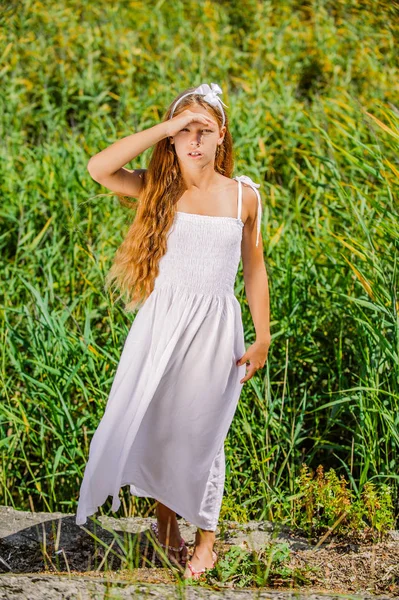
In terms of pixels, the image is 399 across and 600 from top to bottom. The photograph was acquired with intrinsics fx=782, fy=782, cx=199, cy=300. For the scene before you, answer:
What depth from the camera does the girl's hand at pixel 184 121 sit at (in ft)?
7.00

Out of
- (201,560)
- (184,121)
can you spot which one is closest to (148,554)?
(201,560)

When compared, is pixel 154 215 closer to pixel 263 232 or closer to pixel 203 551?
pixel 203 551

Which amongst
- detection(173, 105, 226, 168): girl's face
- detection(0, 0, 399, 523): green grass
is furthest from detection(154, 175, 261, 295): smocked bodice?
detection(0, 0, 399, 523): green grass

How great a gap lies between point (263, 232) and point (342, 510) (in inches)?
62.0

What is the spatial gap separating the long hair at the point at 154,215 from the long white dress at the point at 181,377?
0.03 m

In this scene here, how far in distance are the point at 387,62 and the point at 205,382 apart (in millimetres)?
5064

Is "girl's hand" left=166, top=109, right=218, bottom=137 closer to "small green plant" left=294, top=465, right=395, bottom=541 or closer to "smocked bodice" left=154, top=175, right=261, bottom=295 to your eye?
"smocked bodice" left=154, top=175, right=261, bottom=295

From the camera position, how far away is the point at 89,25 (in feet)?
23.3

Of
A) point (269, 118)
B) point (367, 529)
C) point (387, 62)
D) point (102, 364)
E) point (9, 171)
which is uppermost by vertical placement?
point (387, 62)

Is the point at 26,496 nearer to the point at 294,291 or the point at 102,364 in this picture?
the point at 102,364

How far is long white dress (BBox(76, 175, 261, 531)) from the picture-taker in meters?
2.23

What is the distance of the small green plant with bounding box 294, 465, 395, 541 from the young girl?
388mm

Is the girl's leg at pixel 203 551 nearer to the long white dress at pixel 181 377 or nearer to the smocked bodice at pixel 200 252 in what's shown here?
the long white dress at pixel 181 377

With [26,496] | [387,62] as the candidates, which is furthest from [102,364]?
[387,62]
